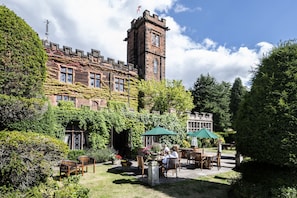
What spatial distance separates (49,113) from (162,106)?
18.6 m

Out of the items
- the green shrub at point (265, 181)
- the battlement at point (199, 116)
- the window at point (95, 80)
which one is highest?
the window at point (95, 80)

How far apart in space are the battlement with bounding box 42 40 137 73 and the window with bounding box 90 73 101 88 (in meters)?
1.38

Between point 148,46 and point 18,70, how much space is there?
2218 centimetres

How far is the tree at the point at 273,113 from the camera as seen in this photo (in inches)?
233

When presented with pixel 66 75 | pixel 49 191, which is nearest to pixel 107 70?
pixel 66 75

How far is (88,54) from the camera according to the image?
→ 2241 cm

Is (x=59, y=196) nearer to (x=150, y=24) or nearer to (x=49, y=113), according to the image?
(x=49, y=113)

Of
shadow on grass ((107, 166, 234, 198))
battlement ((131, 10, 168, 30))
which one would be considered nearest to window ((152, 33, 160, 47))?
battlement ((131, 10, 168, 30))

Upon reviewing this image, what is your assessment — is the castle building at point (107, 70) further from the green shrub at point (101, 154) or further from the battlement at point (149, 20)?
the green shrub at point (101, 154)

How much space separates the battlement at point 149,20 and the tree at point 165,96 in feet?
26.4

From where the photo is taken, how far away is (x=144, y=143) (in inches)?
733

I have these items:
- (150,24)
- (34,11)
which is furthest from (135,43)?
(34,11)

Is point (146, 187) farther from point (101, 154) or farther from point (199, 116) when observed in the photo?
point (199, 116)

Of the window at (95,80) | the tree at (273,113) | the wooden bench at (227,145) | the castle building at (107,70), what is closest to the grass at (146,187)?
the tree at (273,113)
